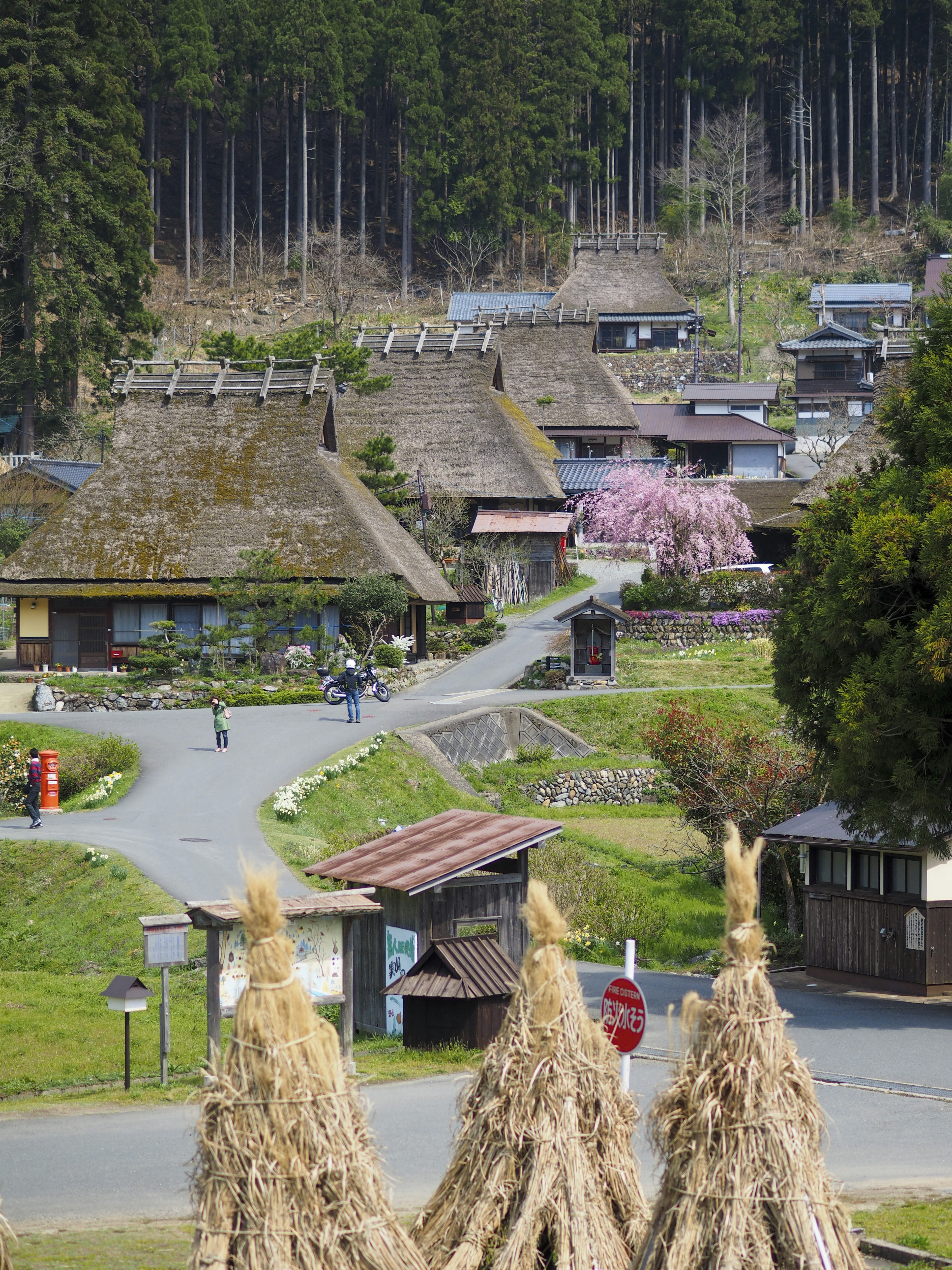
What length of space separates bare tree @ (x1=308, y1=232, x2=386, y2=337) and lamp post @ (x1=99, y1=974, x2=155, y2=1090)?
6272 cm

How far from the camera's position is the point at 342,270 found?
254 feet

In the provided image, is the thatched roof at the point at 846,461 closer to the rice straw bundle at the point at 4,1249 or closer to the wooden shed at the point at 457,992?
the wooden shed at the point at 457,992

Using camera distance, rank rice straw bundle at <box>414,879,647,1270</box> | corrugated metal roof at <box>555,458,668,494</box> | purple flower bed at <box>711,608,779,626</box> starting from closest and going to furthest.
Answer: rice straw bundle at <box>414,879,647,1270</box> → purple flower bed at <box>711,608,779,626</box> → corrugated metal roof at <box>555,458,668,494</box>

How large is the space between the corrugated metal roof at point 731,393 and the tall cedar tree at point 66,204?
74.7ft

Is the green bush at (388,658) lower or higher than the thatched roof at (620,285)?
lower

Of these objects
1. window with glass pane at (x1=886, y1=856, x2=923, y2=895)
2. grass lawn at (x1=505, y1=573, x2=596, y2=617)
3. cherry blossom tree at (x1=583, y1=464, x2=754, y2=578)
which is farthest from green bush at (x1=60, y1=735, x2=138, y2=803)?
cherry blossom tree at (x1=583, y1=464, x2=754, y2=578)

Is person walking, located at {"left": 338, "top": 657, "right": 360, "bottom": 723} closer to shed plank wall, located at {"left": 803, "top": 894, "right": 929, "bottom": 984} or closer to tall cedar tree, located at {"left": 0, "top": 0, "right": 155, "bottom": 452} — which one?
shed plank wall, located at {"left": 803, "top": 894, "right": 929, "bottom": 984}

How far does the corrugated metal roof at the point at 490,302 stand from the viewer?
71312mm

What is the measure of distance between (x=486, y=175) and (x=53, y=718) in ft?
175

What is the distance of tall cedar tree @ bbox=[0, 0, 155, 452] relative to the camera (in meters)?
52.9

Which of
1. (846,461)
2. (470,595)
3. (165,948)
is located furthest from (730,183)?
(165,948)

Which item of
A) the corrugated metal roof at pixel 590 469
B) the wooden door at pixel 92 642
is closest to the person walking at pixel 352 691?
the wooden door at pixel 92 642

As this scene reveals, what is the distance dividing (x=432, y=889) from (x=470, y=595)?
88.0 feet

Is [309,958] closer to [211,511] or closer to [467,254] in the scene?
[211,511]
